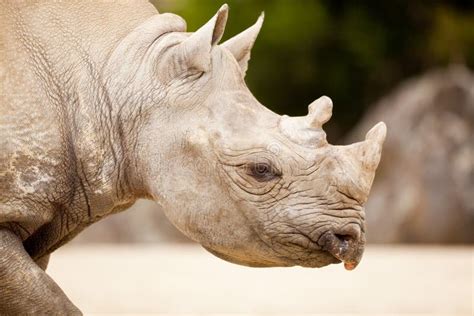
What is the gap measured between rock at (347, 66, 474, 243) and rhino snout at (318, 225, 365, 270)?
15555 mm

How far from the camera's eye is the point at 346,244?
7.05 meters

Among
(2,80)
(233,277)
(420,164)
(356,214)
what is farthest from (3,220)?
(420,164)

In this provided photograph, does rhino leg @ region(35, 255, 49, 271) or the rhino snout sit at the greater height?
the rhino snout

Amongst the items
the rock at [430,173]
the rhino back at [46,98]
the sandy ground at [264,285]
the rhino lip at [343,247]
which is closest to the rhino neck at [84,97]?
the rhino back at [46,98]

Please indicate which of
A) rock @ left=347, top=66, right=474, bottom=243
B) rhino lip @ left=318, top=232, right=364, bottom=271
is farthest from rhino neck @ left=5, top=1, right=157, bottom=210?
rock @ left=347, top=66, right=474, bottom=243

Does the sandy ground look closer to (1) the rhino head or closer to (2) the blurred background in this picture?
(1) the rhino head

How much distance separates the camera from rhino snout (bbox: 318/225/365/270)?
702 cm

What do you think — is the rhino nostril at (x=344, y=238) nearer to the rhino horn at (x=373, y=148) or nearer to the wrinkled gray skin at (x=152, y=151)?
the wrinkled gray skin at (x=152, y=151)

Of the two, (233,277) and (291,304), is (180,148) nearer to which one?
(291,304)

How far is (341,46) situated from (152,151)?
2609cm

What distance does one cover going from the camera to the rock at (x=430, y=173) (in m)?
22.4

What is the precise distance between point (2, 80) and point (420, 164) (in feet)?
54.7

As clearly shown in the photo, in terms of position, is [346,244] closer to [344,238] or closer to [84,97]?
[344,238]

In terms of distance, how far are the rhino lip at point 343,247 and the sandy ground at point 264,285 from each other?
5.13 meters
